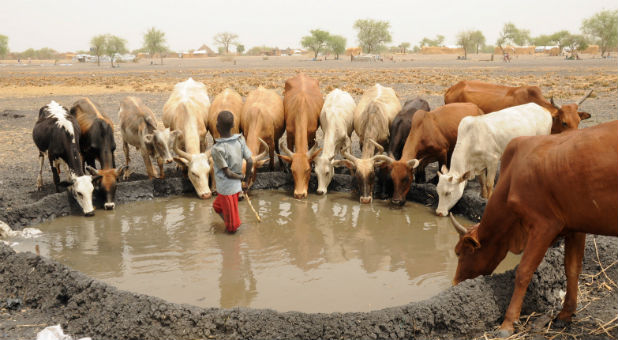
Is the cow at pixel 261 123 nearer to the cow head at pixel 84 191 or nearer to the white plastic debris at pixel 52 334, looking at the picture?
the cow head at pixel 84 191

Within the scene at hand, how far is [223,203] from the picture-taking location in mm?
7273

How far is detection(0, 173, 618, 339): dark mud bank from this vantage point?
14.1 ft

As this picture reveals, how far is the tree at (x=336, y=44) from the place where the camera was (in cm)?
9994

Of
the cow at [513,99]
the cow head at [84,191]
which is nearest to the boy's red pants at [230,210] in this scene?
the cow head at [84,191]

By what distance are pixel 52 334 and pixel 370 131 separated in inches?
270

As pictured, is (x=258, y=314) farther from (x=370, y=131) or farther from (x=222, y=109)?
(x=222, y=109)

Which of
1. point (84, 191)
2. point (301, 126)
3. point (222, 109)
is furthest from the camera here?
point (222, 109)

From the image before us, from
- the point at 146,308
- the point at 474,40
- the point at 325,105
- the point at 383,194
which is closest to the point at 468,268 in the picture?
the point at 146,308

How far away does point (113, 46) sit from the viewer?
90.1 meters

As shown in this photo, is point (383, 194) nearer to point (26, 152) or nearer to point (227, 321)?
point (227, 321)

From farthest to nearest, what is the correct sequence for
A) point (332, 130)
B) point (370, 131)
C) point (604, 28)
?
point (604, 28) < point (332, 130) < point (370, 131)

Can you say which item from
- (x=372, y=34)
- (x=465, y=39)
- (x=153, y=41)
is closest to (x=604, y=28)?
(x=465, y=39)

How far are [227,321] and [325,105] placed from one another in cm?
701

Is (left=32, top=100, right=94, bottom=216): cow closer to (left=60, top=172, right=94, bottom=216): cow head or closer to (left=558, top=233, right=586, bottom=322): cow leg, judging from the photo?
(left=60, top=172, right=94, bottom=216): cow head
